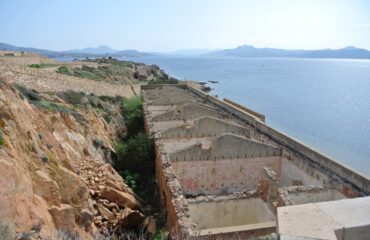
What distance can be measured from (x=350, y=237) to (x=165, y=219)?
8414mm

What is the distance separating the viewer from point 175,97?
2662 centimetres

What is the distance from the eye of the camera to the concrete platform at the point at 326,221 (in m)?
4.12

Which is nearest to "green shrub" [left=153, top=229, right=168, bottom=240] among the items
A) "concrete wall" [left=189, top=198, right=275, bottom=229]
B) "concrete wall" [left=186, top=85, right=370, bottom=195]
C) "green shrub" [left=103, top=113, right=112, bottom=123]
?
"concrete wall" [left=189, top=198, right=275, bottom=229]

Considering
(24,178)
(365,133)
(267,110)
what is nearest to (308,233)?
(24,178)

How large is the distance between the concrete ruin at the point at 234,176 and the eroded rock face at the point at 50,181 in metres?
2.15

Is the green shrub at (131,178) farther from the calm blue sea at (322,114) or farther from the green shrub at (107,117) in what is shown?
the calm blue sea at (322,114)

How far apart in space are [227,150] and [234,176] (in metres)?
1.15

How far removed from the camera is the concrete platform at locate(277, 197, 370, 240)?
13.5ft

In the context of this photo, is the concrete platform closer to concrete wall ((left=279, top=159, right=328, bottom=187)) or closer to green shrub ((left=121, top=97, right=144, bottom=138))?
concrete wall ((left=279, top=159, right=328, bottom=187))

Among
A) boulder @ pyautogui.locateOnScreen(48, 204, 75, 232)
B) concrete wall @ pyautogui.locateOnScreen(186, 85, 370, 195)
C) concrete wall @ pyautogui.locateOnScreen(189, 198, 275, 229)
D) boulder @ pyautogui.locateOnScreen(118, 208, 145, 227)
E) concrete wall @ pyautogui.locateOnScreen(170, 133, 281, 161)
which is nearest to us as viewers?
boulder @ pyautogui.locateOnScreen(48, 204, 75, 232)

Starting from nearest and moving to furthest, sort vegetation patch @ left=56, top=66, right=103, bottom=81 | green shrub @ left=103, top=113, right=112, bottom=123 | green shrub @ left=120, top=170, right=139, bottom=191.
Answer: green shrub @ left=120, top=170, right=139, bottom=191
green shrub @ left=103, top=113, right=112, bottom=123
vegetation patch @ left=56, top=66, right=103, bottom=81

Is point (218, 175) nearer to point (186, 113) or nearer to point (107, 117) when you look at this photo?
point (186, 113)

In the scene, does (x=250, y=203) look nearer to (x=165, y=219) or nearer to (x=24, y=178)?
(x=165, y=219)

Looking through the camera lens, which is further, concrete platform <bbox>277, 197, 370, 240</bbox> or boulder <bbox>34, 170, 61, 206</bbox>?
boulder <bbox>34, 170, 61, 206</bbox>
